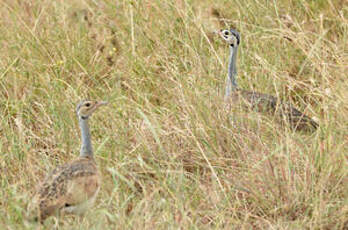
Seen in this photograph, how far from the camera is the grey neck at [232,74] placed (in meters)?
5.47

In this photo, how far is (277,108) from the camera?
4875 millimetres

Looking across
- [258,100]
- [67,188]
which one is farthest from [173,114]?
[67,188]

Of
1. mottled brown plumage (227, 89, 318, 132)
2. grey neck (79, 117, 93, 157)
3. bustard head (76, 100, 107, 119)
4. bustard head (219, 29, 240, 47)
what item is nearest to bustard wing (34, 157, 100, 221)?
grey neck (79, 117, 93, 157)

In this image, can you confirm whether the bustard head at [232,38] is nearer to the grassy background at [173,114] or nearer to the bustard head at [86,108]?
the grassy background at [173,114]

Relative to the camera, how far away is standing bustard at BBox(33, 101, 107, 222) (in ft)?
12.5

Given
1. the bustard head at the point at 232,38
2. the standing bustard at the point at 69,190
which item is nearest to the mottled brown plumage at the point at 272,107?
the bustard head at the point at 232,38

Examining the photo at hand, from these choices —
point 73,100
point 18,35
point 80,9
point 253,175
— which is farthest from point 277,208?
point 80,9

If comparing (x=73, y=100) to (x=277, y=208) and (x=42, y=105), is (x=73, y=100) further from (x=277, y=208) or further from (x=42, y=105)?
(x=277, y=208)

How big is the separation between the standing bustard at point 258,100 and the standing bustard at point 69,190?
1.32 m

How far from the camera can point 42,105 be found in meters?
5.39

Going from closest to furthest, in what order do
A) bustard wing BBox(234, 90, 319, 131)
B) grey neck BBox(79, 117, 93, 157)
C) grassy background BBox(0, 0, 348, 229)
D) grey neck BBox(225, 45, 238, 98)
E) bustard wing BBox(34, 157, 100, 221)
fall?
bustard wing BBox(34, 157, 100, 221) → grassy background BBox(0, 0, 348, 229) → grey neck BBox(79, 117, 93, 157) → bustard wing BBox(234, 90, 319, 131) → grey neck BBox(225, 45, 238, 98)

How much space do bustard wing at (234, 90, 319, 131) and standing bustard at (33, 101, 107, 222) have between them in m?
1.33

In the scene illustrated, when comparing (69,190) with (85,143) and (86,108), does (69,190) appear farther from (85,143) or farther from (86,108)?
(86,108)

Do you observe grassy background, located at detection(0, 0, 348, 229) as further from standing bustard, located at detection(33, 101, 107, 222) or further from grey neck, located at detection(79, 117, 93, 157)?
grey neck, located at detection(79, 117, 93, 157)
